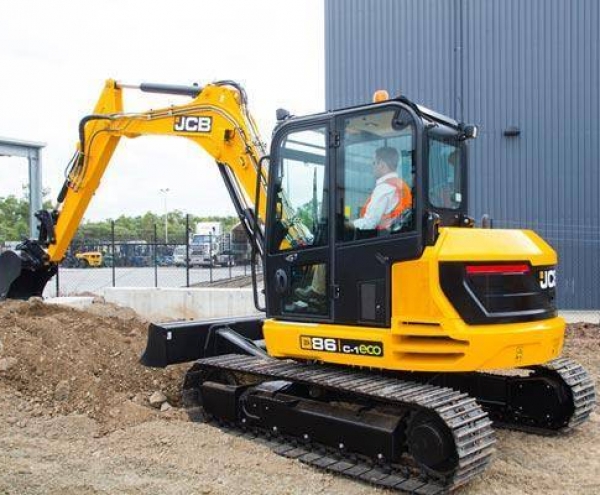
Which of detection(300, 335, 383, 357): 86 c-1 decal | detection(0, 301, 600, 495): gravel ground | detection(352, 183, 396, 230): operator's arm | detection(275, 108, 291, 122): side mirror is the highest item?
detection(275, 108, 291, 122): side mirror

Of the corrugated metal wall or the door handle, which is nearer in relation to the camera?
the door handle

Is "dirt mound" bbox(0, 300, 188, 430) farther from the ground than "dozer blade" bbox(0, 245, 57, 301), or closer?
closer

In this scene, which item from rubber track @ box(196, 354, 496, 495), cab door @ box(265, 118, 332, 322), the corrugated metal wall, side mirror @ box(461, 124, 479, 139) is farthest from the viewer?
the corrugated metal wall

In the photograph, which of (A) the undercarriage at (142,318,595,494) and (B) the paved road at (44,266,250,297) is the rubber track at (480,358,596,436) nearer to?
(A) the undercarriage at (142,318,595,494)

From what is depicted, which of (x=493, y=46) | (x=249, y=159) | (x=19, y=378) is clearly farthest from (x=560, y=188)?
(x=19, y=378)

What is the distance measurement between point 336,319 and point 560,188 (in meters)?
10.8

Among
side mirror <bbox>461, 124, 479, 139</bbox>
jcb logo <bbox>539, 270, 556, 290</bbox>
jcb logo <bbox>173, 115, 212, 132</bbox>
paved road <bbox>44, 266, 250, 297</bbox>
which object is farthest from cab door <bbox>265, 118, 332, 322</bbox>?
paved road <bbox>44, 266, 250, 297</bbox>

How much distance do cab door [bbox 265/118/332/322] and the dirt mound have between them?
68.5 inches

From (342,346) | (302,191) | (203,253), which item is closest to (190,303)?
(302,191)

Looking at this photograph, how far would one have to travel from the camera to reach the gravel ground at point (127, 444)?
473 centimetres

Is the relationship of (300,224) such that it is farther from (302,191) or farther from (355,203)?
(355,203)

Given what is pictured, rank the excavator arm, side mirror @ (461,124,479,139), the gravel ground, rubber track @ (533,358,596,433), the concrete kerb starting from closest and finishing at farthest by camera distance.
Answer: the gravel ground, side mirror @ (461,124,479,139), rubber track @ (533,358,596,433), the excavator arm, the concrete kerb

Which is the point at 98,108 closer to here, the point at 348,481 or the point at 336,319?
the point at 336,319

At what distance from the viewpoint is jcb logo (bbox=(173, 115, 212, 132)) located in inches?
292
